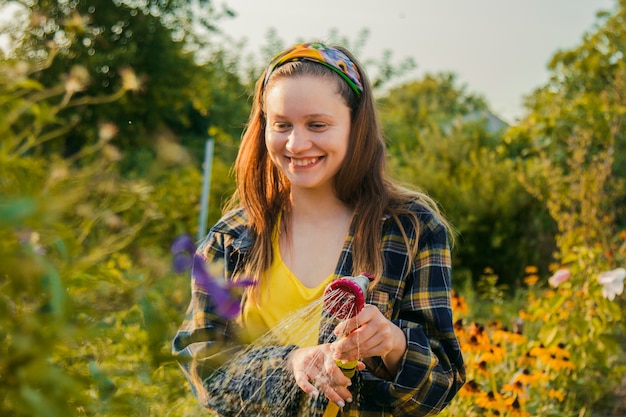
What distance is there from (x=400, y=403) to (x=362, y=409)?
0.28 feet

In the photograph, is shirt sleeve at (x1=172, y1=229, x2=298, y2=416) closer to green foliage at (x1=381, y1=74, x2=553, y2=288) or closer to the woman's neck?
the woman's neck

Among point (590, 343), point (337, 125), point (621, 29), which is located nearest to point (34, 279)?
point (337, 125)

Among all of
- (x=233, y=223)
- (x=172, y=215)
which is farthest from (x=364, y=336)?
(x=172, y=215)

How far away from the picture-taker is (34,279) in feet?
1.92

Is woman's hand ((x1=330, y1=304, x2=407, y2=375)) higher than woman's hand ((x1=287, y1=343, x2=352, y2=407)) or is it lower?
higher

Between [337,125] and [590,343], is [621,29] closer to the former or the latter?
[590,343]

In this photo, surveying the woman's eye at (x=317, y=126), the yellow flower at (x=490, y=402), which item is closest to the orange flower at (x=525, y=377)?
the yellow flower at (x=490, y=402)

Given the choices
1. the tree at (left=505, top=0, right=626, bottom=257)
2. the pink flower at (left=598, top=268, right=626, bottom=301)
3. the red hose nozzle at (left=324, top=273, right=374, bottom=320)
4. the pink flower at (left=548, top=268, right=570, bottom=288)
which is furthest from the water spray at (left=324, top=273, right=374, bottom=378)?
the tree at (left=505, top=0, right=626, bottom=257)

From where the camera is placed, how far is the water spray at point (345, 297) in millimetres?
1458

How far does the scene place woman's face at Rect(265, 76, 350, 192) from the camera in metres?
1.85

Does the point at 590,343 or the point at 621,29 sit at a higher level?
the point at 621,29

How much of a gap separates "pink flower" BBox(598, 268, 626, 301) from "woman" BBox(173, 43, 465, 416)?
1979 millimetres

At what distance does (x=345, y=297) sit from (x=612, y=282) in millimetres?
2578

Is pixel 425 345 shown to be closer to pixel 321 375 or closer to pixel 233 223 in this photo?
pixel 321 375
